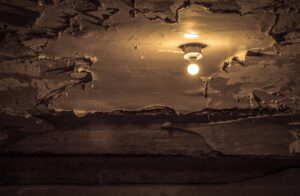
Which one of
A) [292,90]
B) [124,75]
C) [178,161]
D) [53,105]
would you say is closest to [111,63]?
[124,75]

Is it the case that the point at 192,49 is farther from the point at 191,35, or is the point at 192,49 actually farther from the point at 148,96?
the point at 148,96

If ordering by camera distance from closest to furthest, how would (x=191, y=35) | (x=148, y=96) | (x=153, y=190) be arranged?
1. (x=191, y=35)
2. (x=148, y=96)
3. (x=153, y=190)

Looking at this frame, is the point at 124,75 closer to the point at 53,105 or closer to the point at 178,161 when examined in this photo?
the point at 53,105

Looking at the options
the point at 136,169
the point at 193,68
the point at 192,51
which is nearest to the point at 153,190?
the point at 136,169

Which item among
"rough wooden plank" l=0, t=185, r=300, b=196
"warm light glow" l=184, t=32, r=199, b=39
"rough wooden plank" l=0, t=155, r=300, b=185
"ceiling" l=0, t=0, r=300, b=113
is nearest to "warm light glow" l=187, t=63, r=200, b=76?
"ceiling" l=0, t=0, r=300, b=113

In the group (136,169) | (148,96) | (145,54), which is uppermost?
(145,54)

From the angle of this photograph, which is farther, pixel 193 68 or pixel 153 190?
pixel 153 190

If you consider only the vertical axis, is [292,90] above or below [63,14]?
below

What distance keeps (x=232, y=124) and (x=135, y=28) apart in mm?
789

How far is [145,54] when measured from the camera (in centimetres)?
141

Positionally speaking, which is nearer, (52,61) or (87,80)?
(52,61)

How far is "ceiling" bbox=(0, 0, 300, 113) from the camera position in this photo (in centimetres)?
118

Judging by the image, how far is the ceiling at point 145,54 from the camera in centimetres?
118

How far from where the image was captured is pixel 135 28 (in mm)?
1264
